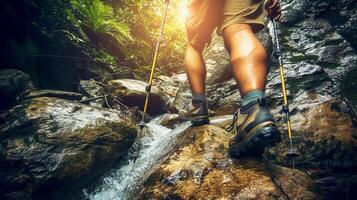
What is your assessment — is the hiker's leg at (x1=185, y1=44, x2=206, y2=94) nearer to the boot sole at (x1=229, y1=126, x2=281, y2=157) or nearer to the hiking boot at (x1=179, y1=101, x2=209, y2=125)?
the hiking boot at (x1=179, y1=101, x2=209, y2=125)

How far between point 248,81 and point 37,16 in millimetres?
5030

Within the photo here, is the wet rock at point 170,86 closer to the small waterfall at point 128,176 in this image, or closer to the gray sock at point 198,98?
the small waterfall at point 128,176

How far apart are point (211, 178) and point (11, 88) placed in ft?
12.4

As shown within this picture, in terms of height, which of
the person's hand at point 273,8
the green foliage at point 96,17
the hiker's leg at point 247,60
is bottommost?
the hiker's leg at point 247,60

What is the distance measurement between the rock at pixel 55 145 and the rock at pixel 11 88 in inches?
25.2

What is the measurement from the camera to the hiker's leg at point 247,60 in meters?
2.15

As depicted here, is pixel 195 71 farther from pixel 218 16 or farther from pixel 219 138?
pixel 219 138

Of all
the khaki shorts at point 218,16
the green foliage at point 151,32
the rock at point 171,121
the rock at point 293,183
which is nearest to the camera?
the rock at point 293,183

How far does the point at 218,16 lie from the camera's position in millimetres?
2686

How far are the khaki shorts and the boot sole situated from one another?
1064 millimetres

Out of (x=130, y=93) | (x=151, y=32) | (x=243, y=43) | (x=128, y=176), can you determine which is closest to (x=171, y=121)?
(x=130, y=93)

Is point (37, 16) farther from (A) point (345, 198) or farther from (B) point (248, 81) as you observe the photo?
(A) point (345, 198)

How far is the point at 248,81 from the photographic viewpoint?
7.07 ft

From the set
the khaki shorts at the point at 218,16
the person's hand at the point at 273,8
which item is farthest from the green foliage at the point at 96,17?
the person's hand at the point at 273,8
